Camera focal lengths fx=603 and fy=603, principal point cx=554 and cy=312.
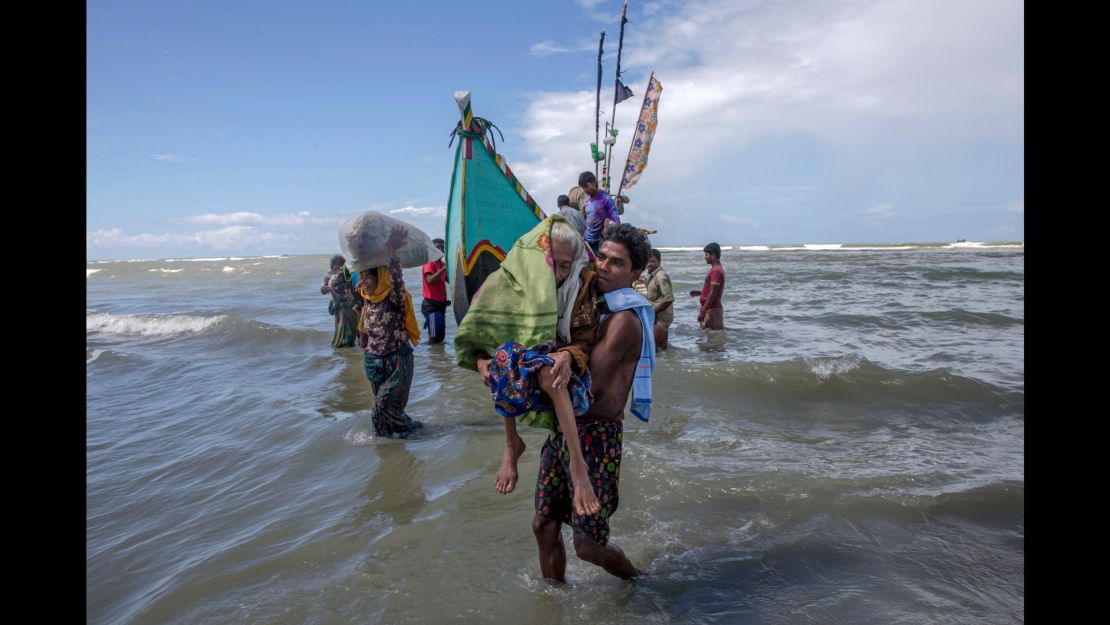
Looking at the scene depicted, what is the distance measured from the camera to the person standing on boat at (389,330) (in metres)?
5.09

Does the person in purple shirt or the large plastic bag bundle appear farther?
the person in purple shirt

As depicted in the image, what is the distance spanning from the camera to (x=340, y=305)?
33.2 ft

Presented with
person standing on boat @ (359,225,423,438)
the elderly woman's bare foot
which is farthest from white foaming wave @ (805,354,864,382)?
the elderly woman's bare foot

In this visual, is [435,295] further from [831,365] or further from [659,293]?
[831,365]

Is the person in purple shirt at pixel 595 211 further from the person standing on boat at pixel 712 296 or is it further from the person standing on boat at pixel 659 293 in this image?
the person standing on boat at pixel 712 296

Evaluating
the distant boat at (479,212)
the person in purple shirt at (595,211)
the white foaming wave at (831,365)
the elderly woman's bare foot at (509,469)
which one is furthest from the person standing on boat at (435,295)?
the elderly woman's bare foot at (509,469)

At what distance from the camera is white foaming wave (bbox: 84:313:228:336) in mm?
14224

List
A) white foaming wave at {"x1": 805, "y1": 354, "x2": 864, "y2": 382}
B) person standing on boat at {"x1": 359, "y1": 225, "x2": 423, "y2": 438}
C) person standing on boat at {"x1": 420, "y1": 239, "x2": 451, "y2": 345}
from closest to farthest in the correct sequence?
person standing on boat at {"x1": 359, "y1": 225, "x2": 423, "y2": 438} < white foaming wave at {"x1": 805, "y1": 354, "x2": 864, "y2": 382} < person standing on boat at {"x1": 420, "y1": 239, "x2": 451, "y2": 345}

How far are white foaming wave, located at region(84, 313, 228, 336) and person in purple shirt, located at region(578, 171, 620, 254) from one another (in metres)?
10.7

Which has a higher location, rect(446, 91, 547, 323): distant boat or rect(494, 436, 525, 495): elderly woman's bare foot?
rect(446, 91, 547, 323): distant boat

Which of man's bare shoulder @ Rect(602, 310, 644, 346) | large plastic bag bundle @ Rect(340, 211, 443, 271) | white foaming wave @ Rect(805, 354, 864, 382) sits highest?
large plastic bag bundle @ Rect(340, 211, 443, 271)

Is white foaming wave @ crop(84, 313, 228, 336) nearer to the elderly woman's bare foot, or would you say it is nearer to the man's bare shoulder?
the elderly woman's bare foot

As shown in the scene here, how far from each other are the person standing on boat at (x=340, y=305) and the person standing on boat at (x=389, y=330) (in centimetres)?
454

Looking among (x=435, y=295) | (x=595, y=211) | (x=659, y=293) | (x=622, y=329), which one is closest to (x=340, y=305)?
(x=435, y=295)
